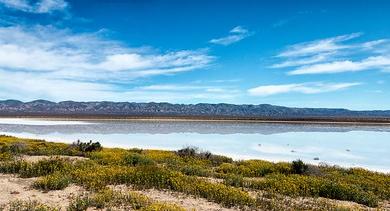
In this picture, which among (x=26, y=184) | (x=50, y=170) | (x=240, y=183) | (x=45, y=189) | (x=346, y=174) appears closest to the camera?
(x=45, y=189)

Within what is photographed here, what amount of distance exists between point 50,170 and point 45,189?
359 centimetres

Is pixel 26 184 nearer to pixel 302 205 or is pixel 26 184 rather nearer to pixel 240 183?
pixel 240 183

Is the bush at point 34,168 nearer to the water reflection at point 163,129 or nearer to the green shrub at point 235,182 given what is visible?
the green shrub at point 235,182

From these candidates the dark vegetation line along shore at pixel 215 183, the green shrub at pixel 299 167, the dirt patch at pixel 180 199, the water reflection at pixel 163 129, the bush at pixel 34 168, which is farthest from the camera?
the water reflection at pixel 163 129

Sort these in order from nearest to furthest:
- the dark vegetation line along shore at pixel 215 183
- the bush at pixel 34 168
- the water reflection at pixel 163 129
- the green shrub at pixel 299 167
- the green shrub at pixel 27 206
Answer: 1. the green shrub at pixel 27 206
2. the dark vegetation line along shore at pixel 215 183
3. the bush at pixel 34 168
4. the green shrub at pixel 299 167
5. the water reflection at pixel 163 129

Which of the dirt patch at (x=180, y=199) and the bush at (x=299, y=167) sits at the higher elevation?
the bush at (x=299, y=167)

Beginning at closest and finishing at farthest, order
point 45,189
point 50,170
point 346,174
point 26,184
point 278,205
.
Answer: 1. point 278,205
2. point 45,189
3. point 26,184
4. point 50,170
5. point 346,174

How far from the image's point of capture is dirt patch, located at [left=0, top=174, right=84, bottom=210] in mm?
13395

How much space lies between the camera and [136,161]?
2225cm

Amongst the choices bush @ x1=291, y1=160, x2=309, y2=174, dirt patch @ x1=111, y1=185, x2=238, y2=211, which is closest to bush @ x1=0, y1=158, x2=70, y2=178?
dirt patch @ x1=111, y1=185, x2=238, y2=211

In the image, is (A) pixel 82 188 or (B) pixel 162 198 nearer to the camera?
(B) pixel 162 198

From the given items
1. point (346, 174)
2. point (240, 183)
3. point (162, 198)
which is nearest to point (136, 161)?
point (240, 183)

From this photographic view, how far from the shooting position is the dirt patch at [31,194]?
527 inches

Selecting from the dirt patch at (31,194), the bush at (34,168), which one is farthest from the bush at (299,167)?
the dirt patch at (31,194)
